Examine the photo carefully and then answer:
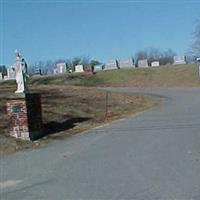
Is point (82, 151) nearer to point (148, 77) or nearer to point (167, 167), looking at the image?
point (167, 167)

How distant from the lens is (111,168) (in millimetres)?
9695

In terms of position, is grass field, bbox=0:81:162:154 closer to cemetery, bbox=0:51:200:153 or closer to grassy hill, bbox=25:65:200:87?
cemetery, bbox=0:51:200:153

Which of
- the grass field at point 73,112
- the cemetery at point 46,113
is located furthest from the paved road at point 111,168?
the cemetery at point 46,113

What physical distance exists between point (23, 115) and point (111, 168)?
230 inches

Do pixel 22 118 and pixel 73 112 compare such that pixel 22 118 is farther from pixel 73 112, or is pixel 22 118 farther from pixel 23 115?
pixel 73 112

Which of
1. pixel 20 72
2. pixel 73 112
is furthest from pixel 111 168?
pixel 73 112

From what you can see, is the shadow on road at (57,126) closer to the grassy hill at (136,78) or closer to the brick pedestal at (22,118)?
the brick pedestal at (22,118)

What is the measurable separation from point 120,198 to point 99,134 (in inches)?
320

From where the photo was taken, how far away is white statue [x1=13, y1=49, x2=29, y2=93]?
15552 mm

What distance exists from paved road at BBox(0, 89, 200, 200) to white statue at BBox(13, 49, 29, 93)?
224 centimetres

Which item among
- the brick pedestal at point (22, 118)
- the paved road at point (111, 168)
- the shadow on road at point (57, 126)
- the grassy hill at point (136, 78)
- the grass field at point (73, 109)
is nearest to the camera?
the paved road at point (111, 168)

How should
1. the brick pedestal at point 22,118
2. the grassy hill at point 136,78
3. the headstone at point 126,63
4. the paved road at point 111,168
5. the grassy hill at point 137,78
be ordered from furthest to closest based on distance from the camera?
the headstone at point 126,63 < the grassy hill at point 137,78 < the grassy hill at point 136,78 < the brick pedestal at point 22,118 < the paved road at point 111,168

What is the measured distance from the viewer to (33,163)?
10914 millimetres

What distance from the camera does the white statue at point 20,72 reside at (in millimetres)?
15552
